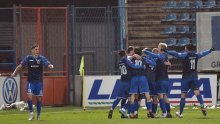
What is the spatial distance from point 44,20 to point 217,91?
7986 millimetres

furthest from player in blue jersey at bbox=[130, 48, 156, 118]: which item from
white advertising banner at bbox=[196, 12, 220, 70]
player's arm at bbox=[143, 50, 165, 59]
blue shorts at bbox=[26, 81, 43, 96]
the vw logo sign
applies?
white advertising banner at bbox=[196, 12, 220, 70]

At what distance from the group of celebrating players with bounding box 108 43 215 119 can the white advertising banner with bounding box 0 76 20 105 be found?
837cm

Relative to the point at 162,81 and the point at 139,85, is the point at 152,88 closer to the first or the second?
the point at 162,81

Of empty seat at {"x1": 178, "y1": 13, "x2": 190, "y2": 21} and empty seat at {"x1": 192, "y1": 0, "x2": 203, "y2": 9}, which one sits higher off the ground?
empty seat at {"x1": 192, "y1": 0, "x2": 203, "y2": 9}

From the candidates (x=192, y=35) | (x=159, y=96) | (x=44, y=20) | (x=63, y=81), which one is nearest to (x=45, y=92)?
(x=63, y=81)

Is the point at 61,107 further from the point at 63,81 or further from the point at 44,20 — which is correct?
the point at 44,20

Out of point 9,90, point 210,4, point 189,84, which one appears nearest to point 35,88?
point 189,84

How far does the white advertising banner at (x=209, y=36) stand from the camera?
3303 centimetres

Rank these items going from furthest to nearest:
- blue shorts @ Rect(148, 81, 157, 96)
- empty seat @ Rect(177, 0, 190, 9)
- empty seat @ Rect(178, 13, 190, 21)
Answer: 1. empty seat @ Rect(177, 0, 190, 9)
2. empty seat @ Rect(178, 13, 190, 21)
3. blue shorts @ Rect(148, 81, 157, 96)

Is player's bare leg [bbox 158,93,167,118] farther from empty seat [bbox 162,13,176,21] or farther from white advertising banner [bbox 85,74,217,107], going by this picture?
empty seat [bbox 162,13,176,21]

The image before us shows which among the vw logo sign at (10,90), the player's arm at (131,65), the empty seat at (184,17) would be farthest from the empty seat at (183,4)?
the player's arm at (131,65)

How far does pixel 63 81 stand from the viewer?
32.6 meters

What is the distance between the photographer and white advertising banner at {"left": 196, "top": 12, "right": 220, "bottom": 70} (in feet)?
108

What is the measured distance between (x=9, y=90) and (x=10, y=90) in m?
0.04
